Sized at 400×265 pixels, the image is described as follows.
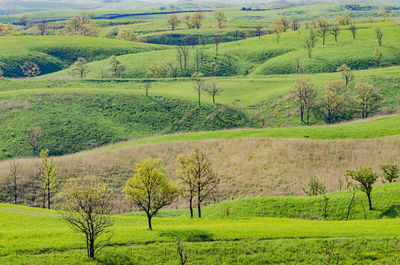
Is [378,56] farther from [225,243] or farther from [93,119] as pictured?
[225,243]

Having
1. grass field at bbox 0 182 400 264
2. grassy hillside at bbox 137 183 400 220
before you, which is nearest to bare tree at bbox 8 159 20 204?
grass field at bbox 0 182 400 264

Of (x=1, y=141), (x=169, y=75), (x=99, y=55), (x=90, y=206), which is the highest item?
(x=99, y=55)

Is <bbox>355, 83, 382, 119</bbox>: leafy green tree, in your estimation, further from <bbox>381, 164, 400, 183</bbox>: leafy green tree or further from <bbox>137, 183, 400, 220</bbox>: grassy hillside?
<bbox>137, 183, 400, 220</bbox>: grassy hillside

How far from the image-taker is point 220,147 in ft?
268

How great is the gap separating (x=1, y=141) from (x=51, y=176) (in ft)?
135

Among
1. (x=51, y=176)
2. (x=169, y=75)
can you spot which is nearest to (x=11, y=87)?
(x=169, y=75)

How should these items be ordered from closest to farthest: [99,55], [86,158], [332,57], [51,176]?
1. [51,176]
2. [86,158]
3. [332,57]
4. [99,55]

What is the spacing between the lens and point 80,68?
162 m

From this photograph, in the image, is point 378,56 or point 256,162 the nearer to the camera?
point 256,162

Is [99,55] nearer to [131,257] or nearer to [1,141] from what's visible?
[1,141]

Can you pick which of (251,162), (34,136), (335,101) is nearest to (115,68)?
(34,136)

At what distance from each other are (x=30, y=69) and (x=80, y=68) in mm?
26321

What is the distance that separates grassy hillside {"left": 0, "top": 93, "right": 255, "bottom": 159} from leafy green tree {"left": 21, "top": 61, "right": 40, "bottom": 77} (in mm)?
52132

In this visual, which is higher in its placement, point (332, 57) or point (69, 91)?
point (332, 57)
